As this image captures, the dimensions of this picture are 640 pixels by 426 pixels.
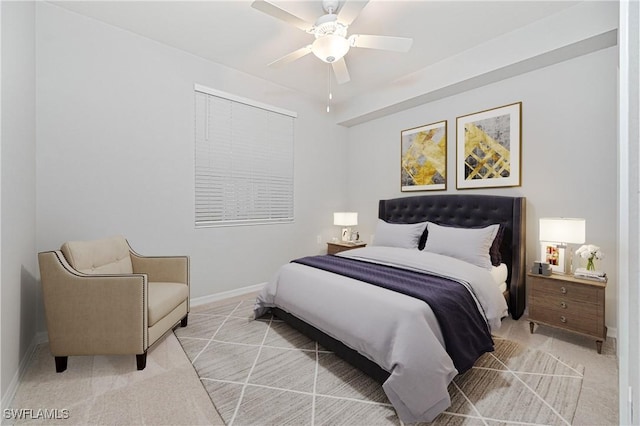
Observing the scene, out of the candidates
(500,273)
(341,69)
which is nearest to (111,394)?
(341,69)

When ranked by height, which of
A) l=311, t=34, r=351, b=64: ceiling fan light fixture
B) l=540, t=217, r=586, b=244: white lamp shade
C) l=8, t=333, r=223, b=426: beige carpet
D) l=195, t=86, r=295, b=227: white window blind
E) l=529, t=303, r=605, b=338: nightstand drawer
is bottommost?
l=8, t=333, r=223, b=426: beige carpet

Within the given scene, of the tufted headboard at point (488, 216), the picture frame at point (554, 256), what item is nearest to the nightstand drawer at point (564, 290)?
the picture frame at point (554, 256)

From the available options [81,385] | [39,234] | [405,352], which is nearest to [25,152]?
[39,234]

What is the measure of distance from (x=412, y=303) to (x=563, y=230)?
1730 millimetres

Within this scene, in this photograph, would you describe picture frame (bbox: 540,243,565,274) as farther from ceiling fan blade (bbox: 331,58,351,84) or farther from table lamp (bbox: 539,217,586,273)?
ceiling fan blade (bbox: 331,58,351,84)

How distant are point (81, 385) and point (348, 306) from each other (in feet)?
5.88

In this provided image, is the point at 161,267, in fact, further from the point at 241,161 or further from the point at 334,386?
the point at 334,386

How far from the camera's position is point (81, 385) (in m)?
1.82

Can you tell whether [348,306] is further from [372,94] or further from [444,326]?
[372,94]

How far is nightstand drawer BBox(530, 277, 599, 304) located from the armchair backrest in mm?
3632

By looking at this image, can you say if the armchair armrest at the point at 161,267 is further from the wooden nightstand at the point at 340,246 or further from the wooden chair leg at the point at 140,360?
the wooden nightstand at the point at 340,246

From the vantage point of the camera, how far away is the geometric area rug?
1566mm

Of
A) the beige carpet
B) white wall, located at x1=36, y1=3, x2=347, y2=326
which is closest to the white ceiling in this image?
white wall, located at x1=36, y1=3, x2=347, y2=326

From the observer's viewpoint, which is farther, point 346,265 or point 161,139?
point 161,139
